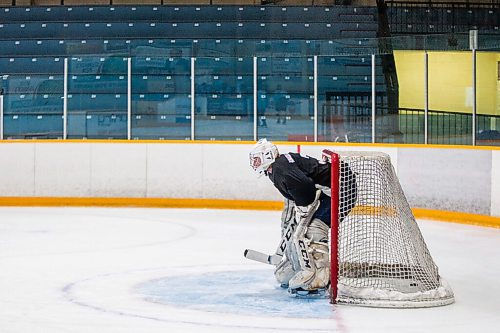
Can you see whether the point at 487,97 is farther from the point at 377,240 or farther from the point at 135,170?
the point at 377,240

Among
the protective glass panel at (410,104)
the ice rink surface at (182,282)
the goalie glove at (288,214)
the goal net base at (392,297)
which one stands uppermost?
the protective glass panel at (410,104)

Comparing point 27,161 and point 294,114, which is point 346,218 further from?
point 27,161

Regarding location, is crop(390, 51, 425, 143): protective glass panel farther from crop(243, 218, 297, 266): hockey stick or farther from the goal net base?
the goal net base

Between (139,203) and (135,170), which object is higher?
(135,170)

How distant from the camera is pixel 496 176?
9.33 meters

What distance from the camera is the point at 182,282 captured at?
620 centimetres

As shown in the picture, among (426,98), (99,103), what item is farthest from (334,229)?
(99,103)

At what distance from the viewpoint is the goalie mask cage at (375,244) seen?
546 cm

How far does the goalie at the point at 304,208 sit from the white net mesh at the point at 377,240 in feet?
0.33

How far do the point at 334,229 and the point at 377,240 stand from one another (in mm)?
496

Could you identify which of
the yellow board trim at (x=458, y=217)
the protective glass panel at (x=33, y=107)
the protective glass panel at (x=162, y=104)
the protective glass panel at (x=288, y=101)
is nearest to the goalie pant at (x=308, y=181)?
A: the yellow board trim at (x=458, y=217)

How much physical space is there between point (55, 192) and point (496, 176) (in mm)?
5228

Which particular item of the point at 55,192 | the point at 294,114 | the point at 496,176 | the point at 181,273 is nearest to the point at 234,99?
the point at 294,114

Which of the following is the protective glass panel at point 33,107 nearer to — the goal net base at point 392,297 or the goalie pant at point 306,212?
the goalie pant at point 306,212
